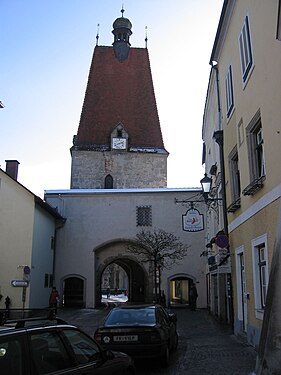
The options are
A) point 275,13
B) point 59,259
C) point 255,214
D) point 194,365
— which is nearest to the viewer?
point 275,13

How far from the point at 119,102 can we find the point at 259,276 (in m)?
39.1

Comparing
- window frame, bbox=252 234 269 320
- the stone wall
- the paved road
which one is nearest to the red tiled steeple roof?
the stone wall

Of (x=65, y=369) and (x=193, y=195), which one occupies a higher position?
(x=193, y=195)

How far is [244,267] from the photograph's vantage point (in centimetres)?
1212

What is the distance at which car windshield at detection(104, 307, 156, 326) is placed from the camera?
929 centimetres

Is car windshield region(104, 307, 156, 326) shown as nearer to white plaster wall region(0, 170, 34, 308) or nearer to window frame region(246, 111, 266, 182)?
window frame region(246, 111, 266, 182)

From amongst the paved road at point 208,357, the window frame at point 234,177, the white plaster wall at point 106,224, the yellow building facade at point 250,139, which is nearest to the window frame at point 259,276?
the yellow building facade at point 250,139

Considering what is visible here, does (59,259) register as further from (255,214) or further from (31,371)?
(31,371)

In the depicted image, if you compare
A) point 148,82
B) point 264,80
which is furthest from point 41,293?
point 148,82

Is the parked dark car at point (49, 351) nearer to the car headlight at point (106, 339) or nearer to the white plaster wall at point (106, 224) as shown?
the car headlight at point (106, 339)

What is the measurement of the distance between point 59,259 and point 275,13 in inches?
987

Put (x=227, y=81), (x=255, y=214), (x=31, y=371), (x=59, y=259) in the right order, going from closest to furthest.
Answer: (x=31, y=371) → (x=255, y=214) → (x=227, y=81) → (x=59, y=259)

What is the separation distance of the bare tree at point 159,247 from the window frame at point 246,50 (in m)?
17.3

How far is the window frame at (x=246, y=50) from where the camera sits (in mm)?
10859
